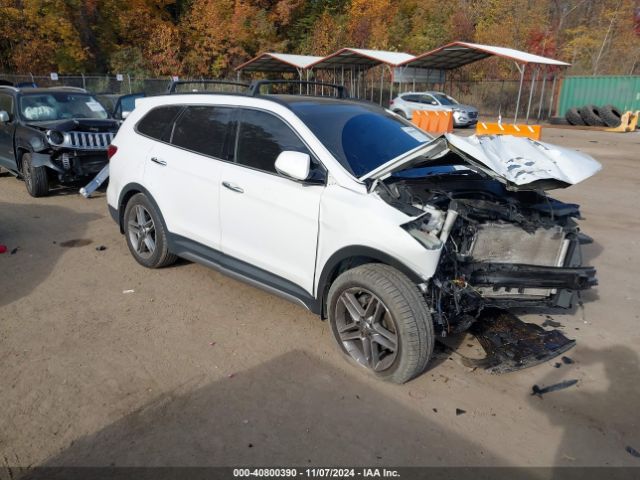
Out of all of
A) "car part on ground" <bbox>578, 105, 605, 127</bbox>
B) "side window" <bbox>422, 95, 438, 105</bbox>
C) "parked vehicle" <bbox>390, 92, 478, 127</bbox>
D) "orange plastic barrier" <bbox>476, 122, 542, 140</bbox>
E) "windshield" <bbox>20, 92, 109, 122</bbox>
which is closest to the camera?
"windshield" <bbox>20, 92, 109, 122</bbox>

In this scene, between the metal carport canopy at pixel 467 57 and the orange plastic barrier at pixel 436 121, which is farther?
the metal carport canopy at pixel 467 57

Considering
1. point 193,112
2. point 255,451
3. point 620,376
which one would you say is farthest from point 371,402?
point 193,112

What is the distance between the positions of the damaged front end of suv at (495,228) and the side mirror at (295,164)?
1.57ft

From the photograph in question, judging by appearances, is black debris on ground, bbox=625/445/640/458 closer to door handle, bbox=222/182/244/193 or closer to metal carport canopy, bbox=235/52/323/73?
door handle, bbox=222/182/244/193

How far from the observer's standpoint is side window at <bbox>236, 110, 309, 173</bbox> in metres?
3.87

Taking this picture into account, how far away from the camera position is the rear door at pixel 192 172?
4340 millimetres

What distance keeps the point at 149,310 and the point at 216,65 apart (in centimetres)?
3882

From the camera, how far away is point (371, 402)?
323 cm

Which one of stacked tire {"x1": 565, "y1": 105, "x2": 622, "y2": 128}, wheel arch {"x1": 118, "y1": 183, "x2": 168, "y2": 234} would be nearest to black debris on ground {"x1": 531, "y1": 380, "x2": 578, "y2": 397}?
wheel arch {"x1": 118, "y1": 183, "x2": 168, "y2": 234}

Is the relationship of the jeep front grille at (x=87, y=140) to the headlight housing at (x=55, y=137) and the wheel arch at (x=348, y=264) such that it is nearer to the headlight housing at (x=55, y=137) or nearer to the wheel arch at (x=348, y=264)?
the headlight housing at (x=55, y=137)

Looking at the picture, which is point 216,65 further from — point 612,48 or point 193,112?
point 193,112

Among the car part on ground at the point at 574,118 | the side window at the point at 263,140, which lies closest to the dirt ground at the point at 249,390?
→ the side window at the point at 263,140

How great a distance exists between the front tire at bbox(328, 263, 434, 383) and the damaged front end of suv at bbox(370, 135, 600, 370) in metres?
0.19

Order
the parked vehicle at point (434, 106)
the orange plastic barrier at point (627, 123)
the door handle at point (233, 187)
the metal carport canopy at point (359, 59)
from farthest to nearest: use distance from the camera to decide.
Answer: the metal carport canopy at point (359, 59), the parked vehicle at point (434, 106), the orange plastic barrier at point (627, 123), the door handle at point (233, 187)
